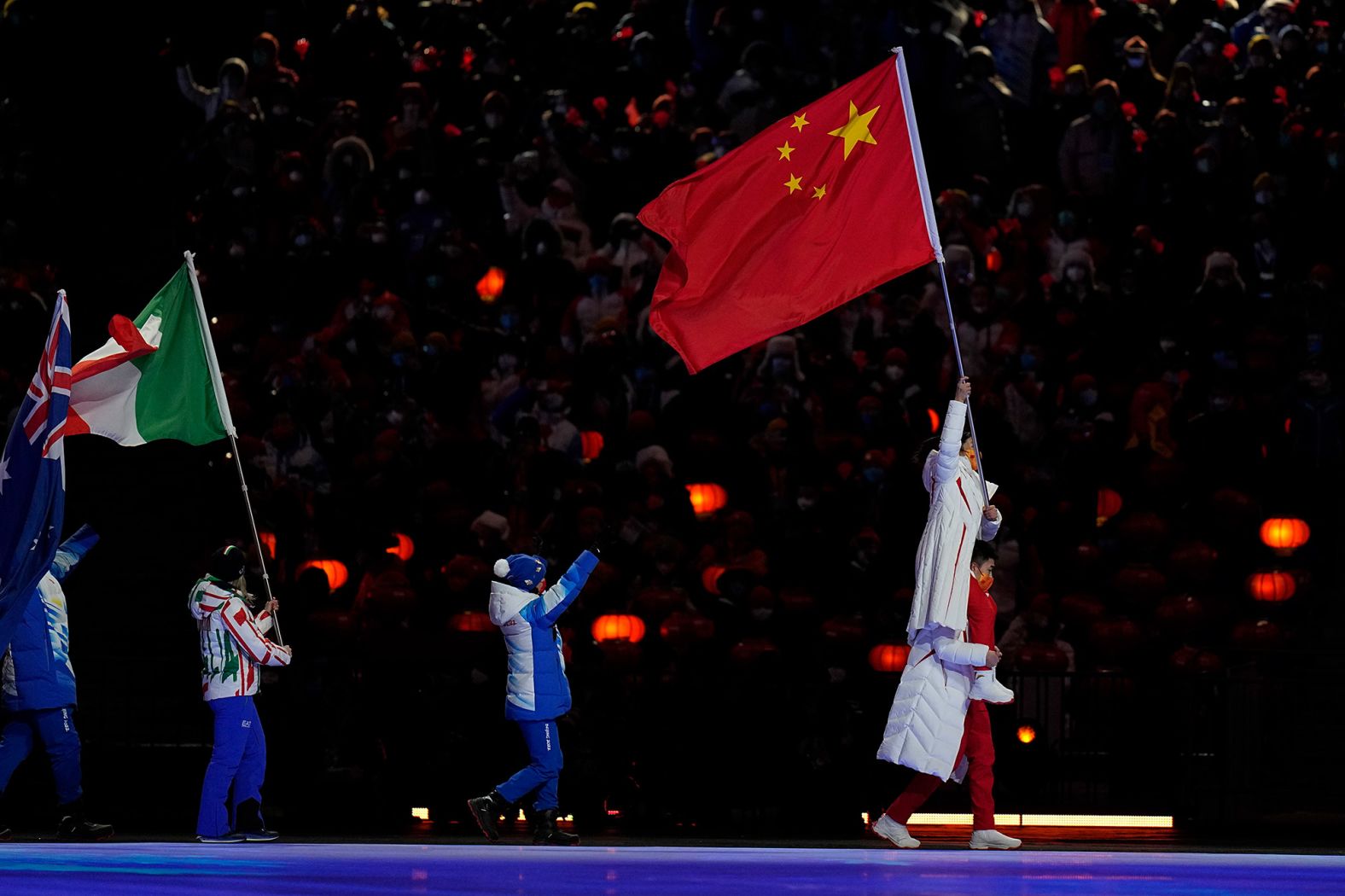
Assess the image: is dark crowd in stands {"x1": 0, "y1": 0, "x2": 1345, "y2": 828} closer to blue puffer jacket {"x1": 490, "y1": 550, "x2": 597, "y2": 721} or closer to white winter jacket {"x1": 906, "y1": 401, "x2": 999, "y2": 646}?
blue puffer jacket {"x1": 490, "y1": 550, "x2": 597, "y2": 721}

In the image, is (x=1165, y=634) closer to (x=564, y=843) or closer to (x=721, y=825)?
(x=721, y=825)

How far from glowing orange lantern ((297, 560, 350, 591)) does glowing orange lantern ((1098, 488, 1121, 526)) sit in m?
6.00

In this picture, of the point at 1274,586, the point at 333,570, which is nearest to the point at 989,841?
the point at 1274,586

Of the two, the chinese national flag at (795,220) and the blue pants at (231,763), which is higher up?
the chinese national flag at (795,220)

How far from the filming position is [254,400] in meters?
17.6

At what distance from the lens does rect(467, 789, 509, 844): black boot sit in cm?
1270

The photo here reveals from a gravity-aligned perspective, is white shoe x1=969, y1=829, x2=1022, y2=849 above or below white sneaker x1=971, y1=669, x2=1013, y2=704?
below

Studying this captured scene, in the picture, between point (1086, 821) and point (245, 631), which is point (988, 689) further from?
point (245, 631)

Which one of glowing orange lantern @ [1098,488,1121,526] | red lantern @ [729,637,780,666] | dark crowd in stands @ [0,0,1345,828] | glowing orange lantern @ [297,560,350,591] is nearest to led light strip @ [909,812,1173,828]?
dark crowd in stands @ [0,0,1345,828]

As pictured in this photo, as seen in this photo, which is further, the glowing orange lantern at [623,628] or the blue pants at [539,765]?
the glowing orange lantern at [623,628]

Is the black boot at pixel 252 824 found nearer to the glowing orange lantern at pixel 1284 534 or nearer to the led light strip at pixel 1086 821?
the led light strip at pixel 1086 821

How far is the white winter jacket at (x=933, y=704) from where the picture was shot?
12.1 metres

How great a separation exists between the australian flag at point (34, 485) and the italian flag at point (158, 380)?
2.55 feet

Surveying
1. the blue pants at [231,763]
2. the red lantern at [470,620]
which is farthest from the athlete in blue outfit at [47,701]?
the red lantern at [470,620]
